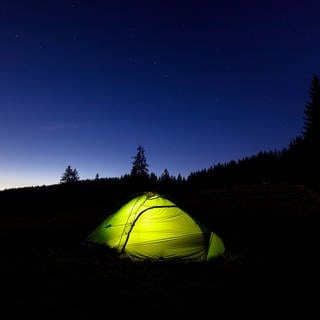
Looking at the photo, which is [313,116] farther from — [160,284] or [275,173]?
[160,284]

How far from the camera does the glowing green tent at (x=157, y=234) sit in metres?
8.35

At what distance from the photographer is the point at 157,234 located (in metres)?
8.66

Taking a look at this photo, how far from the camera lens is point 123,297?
547 cm

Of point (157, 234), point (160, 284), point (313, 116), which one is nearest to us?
point (160, 284)

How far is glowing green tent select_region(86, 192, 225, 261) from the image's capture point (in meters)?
8.35

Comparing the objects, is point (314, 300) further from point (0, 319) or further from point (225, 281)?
point (0, 319)

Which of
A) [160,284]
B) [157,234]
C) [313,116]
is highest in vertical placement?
[313,116]

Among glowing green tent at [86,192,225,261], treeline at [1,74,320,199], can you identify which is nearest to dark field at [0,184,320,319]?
glowing green tent at [86,192,225,261]

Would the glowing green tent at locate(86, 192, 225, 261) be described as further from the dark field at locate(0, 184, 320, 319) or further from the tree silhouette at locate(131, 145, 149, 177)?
the tree silhouette at locate(131, 145, 149, 177)

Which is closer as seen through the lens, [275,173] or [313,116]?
[313,116]

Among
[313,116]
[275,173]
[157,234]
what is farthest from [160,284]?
[275,173]

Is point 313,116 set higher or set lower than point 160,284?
higher

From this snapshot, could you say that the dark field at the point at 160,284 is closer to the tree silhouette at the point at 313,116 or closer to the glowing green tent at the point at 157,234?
the glowing green tent at the point at 157,234

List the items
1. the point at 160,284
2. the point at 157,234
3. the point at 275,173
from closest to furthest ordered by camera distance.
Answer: the point at 160,284, the point at 157,234, the point at 275,173
